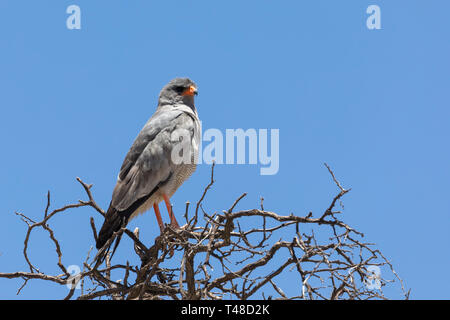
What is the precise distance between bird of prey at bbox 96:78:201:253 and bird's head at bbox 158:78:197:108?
1.36ft

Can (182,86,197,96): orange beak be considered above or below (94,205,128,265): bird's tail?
above

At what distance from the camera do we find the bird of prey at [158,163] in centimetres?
607

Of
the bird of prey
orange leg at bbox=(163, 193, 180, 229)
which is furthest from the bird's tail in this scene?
orange leg at bbox=(163, 193, 180, 229)

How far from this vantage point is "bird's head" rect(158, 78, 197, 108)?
712 centimetres

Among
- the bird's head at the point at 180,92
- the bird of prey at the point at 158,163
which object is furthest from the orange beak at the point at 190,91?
the bird of prey at the point at 158,163

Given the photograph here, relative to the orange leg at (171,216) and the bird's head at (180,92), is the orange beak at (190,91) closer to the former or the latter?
the bird's head at (180,92)

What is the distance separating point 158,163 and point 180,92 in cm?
124

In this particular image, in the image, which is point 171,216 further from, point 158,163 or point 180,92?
point 180,92

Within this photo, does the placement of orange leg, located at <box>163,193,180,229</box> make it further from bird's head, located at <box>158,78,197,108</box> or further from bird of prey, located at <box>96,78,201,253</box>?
bird's head, located at <box>158,78,197,108</box>

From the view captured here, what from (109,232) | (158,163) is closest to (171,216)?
(158,163)

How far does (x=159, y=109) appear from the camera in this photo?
23.5ft

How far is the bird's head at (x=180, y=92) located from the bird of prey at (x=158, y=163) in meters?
0.41

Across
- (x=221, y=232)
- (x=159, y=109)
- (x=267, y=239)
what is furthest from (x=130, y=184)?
(x=267, y=239)
